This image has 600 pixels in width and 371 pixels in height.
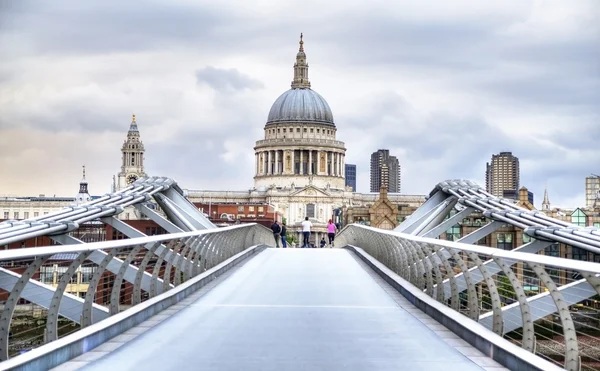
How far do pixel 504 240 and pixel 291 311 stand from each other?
240 feet

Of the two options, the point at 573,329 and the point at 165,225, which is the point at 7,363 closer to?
the point at 573,329

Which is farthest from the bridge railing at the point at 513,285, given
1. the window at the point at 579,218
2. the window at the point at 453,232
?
the window at the point at 579,218

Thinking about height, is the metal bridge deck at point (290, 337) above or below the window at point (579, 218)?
below

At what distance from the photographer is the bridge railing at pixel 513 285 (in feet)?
26.9

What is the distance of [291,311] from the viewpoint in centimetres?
1469

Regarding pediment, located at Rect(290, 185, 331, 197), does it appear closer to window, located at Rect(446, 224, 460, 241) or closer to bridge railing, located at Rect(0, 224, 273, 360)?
window, located at Rect(446, 224, 460, 241)

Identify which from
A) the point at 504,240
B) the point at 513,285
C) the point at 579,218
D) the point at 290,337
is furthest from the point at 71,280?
the point at 579,218

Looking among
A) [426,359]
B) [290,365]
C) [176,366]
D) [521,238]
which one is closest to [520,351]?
[426,359]

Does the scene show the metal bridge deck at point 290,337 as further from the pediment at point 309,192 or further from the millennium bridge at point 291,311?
the pediment at point 309,192

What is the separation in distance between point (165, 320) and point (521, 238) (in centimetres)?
7627

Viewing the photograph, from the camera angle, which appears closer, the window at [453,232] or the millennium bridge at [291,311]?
the millennium bridge at [291,311]

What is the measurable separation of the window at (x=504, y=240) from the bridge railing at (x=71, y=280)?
63.6m

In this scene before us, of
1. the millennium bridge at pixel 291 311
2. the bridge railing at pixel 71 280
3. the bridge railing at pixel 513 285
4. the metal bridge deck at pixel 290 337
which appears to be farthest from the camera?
the metal bridge deck at pixel 290 337

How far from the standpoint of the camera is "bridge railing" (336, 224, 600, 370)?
26.9 ft
